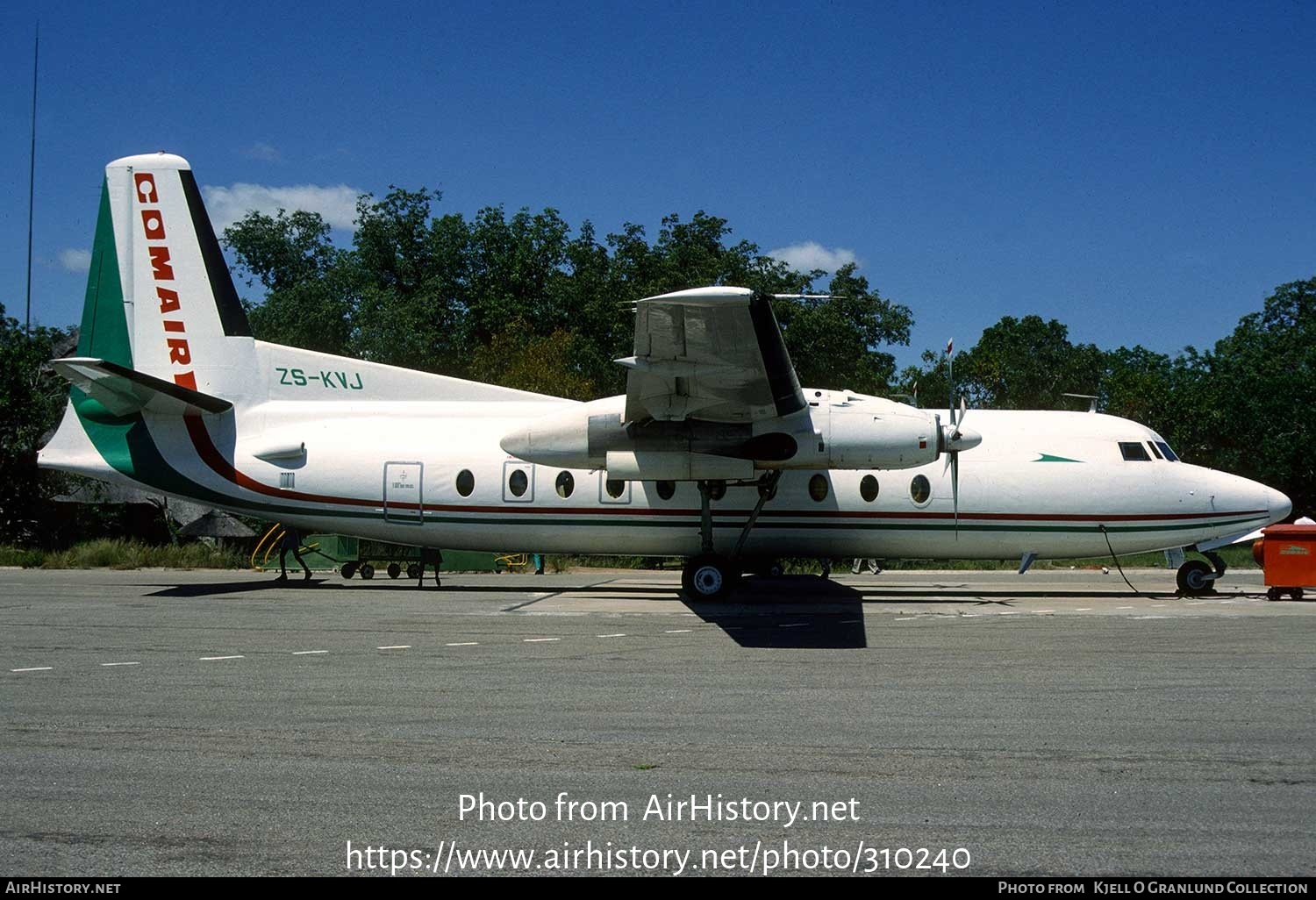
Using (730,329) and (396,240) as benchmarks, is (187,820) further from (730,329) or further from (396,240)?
(396,240)

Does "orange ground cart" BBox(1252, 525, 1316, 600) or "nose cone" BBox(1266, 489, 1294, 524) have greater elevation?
"nose cone" BBox(1266, 489, 1294, 524)

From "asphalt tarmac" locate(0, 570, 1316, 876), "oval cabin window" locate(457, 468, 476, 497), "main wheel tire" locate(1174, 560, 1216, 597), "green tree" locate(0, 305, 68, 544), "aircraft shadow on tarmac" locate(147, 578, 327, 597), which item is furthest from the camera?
"green tree" locate(0, 305, 68, 544)

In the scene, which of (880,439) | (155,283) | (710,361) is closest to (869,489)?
(880,439)

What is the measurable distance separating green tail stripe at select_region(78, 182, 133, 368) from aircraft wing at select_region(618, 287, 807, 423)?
9.31 meters

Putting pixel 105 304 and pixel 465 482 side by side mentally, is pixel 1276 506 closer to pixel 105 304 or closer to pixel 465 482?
pixel 465 482

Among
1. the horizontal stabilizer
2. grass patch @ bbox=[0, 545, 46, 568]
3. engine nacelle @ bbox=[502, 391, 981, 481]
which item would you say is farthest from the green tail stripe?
grass patch @ bbox=[0, 545, 46, 568]

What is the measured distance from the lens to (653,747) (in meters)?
6.53

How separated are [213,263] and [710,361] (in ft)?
33.0

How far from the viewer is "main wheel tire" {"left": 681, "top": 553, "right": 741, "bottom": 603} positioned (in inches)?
656

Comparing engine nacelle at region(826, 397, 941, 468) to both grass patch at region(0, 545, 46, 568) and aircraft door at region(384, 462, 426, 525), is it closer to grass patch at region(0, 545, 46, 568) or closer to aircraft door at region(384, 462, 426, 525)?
aircraft door at region(384, 462, 426, 525)

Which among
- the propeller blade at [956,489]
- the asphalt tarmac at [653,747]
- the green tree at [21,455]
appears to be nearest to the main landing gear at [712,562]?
the propeller blade at [956,489]

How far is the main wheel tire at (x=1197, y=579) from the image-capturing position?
18.6 m
